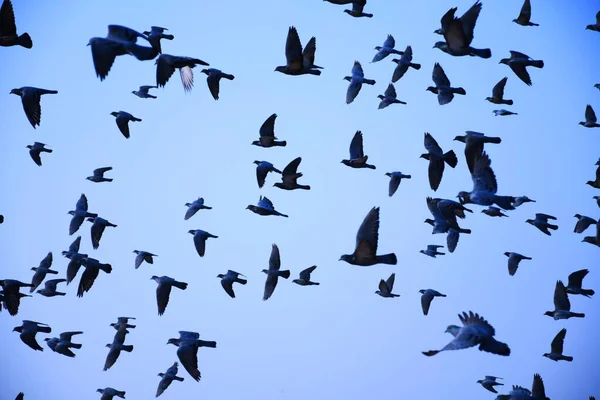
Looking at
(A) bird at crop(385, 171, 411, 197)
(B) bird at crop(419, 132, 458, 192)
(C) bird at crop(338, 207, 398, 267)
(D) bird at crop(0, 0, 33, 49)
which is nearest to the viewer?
(C) bird at crop(338, 207, 398, 267)

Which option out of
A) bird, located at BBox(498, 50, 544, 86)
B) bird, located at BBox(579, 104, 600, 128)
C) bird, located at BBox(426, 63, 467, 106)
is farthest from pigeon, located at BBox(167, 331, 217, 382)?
bird, located at BBox(579, 104, 600, 128)

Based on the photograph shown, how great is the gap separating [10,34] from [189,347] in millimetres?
9840

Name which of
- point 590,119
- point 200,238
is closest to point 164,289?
point 200,238

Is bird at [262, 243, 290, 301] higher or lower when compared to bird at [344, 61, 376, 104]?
lower

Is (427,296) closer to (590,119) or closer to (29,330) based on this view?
(590,119)

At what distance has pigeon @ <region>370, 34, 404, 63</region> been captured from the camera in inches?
1359

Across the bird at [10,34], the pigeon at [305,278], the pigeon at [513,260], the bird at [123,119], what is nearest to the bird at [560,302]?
the pigeon at [513,260]

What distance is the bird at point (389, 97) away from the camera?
Answer: 34.4 metres

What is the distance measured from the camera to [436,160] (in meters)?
30.3

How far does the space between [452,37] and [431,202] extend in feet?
25.2

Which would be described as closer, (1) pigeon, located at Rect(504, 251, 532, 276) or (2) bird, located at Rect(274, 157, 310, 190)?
(2) bird, located at Rect(274, 157, 310, 190)

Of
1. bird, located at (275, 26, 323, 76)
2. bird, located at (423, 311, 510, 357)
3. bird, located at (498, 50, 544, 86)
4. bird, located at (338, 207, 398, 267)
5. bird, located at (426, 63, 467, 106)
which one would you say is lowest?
bird, located at (423, 311, 510, 357)

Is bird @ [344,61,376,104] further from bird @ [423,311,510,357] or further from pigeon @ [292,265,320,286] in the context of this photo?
bird @ [423,311,510,357]

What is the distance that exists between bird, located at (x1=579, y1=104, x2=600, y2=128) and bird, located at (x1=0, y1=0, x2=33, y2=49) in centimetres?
1852
